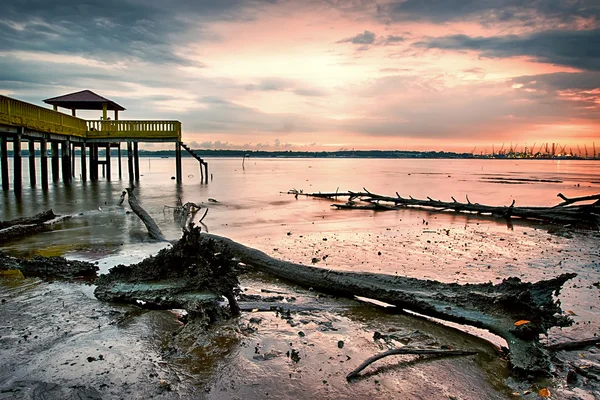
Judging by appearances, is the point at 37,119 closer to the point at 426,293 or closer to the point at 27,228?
the point at 27,228

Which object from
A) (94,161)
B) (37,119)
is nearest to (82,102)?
(94,161)

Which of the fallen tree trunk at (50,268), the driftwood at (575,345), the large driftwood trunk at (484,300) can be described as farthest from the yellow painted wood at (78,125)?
the driftwood at (575,345)

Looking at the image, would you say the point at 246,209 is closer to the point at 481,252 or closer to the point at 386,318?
the point at 481,252

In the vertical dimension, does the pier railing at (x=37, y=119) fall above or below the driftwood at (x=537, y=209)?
above

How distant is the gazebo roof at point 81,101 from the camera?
109ft

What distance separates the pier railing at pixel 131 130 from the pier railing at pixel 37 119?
1.21m

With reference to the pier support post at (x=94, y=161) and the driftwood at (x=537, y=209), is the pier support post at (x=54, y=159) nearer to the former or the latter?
the pier support post at (x=94, y=161)

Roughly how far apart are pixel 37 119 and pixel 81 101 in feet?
31.8

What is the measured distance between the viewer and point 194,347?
5.14 metres

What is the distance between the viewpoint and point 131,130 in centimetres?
3462

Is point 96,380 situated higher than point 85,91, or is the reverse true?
point 85,91

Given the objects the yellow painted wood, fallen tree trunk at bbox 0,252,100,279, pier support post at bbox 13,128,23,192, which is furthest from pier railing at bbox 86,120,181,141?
fallen tree trunk at bbox 0,252,100,279

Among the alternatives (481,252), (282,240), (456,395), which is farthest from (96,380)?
(481,252)

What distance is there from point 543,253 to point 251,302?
27.6ft
